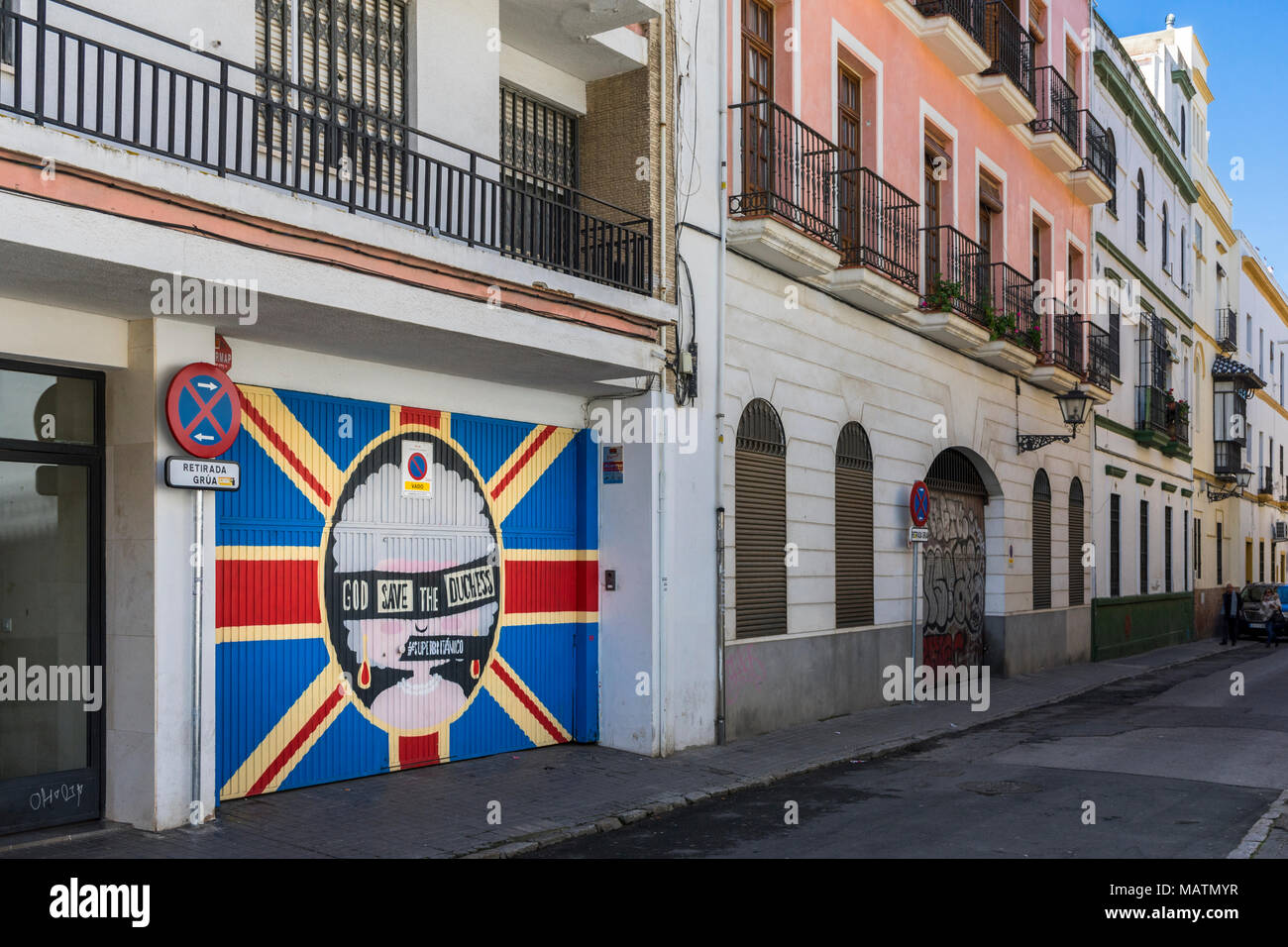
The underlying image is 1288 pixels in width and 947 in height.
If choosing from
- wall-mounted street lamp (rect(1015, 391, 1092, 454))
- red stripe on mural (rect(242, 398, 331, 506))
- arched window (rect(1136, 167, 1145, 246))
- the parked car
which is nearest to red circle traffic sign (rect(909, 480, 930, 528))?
wall-mounted street lamp (rect(1015, 391, 1092, 454))

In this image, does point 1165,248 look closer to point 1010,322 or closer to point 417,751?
point 1010,322

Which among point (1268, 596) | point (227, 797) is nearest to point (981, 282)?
point (227, 797)

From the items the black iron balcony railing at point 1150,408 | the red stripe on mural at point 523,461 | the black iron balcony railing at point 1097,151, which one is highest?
the black iron balcony railing at point 1097,151

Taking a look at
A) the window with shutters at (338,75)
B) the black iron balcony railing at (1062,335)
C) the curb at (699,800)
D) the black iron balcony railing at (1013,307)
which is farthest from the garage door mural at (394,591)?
the black iron balcony railing at (1062,335)

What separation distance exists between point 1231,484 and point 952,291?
82.1 ft

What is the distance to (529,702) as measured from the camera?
11.7 meters

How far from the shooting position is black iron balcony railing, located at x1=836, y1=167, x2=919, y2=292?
15445 millimetres

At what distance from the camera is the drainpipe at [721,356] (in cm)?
1254

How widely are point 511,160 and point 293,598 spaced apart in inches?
189

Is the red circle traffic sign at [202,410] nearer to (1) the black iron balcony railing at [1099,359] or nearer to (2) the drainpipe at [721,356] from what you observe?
(2) the drainpipe at [721,356]

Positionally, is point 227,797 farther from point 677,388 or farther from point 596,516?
point 677,388

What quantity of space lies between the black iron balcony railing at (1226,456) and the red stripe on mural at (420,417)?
108 feet

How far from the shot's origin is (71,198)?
677 cm

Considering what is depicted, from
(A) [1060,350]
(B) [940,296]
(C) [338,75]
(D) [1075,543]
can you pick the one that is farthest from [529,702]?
(D) [1075,543]
